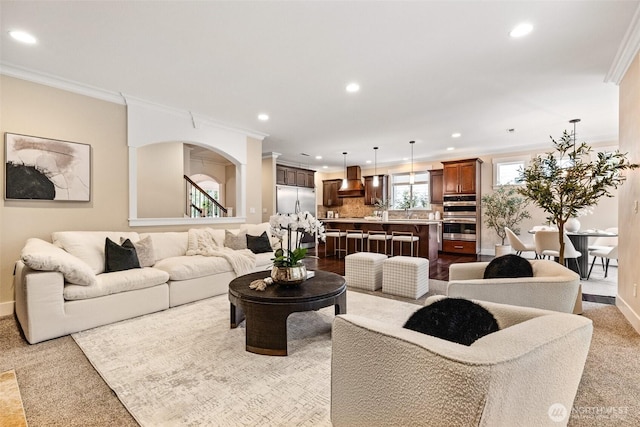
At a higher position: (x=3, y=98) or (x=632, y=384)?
(x=3, y=98)

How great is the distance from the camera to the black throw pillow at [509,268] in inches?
97.0

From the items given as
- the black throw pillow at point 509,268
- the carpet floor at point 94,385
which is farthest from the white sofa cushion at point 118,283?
the black throw pillow at point 509,268

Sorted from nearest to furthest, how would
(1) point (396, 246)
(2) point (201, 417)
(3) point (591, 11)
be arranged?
(2) point (201, 417)
(3) point (591, 11)
(1) point (396, 246)

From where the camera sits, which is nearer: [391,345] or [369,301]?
[391,345]

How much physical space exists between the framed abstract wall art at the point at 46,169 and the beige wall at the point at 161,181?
190 cm

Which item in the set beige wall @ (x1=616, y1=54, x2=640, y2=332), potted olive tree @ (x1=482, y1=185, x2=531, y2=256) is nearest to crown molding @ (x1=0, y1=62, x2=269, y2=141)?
beige wall @ (x1=616, y1=54, x2=640, y2=332)

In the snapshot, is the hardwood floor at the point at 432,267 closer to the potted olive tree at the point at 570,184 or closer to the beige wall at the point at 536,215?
the beige wall at the point at 536,215

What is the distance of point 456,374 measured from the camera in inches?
30.4

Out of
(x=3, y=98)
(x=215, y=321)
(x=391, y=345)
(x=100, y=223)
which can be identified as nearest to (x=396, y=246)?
(x=215, y=321)

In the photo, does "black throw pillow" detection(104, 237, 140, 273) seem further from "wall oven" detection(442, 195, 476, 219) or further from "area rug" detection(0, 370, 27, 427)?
"wall oven" detection(442, 195, 476, 219)

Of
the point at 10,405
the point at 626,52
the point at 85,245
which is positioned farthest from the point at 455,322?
the point at 85,245

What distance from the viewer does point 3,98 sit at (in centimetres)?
323

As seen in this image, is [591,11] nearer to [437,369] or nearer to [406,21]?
[406,21]

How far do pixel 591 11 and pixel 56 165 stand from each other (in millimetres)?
5544
